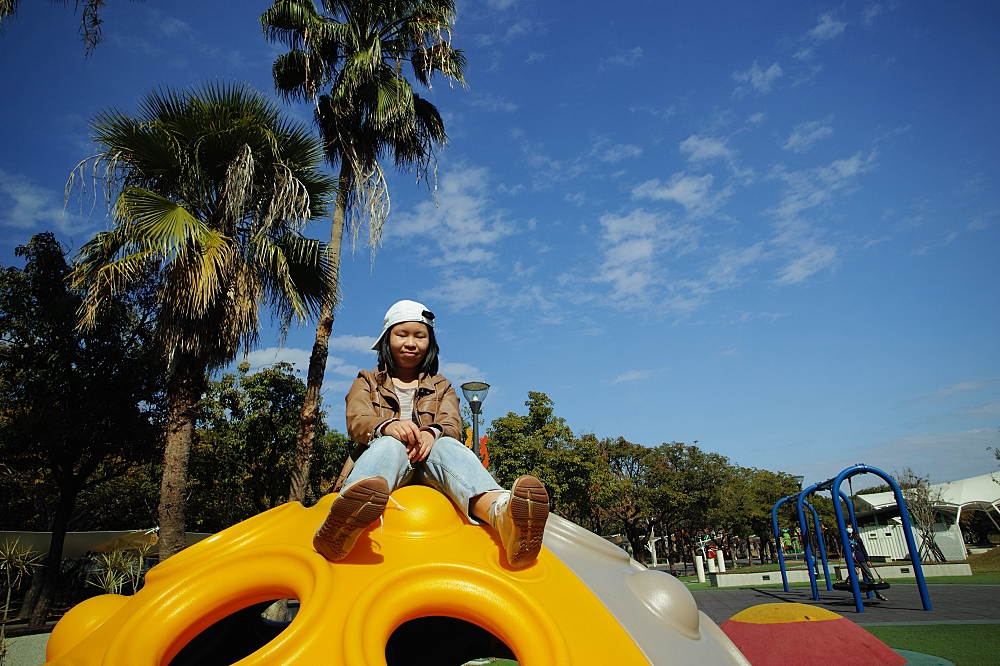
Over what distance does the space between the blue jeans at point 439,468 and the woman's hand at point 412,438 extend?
0.10ft

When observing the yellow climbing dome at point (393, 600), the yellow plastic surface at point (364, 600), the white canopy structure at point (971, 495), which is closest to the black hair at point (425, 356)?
the yellow climbing dome at point (393, 600)

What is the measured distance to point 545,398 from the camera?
31.4m

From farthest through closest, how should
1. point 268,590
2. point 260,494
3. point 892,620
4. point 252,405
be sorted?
point 260,494 < point 252,405 < point 892,620 < point 268,590

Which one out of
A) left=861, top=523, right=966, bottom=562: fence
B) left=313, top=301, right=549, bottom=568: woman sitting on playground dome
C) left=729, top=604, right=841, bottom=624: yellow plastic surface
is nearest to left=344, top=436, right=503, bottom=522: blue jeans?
left=313, top=301, right=549, bottom=568: woman sitting on playground dome

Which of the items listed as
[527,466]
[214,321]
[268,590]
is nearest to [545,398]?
[527,466]

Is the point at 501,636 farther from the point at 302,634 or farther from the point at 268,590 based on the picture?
the point at 268,590

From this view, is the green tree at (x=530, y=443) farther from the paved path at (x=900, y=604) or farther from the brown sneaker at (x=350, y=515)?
the brown sneaker at (x=350, y=515)

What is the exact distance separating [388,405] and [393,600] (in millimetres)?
1297

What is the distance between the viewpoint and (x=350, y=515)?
2.03m

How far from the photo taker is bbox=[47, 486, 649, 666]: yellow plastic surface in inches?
73.9

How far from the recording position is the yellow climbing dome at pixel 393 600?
6.22ft

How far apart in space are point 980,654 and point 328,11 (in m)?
14.1

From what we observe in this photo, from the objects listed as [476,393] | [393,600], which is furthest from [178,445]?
[393,600]

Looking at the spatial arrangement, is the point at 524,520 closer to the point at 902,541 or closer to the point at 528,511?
the point at 528,511
